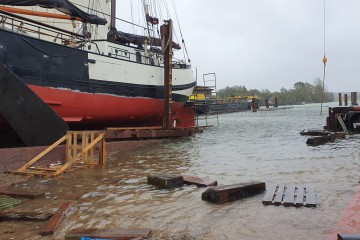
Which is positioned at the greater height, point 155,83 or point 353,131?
point 155,83

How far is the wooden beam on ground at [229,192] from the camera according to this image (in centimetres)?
515

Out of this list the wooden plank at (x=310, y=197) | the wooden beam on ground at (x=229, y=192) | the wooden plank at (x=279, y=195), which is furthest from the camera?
the wooden beam on ground at (x=229, y=192)

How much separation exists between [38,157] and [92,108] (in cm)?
588

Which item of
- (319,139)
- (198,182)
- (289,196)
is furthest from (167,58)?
(289,196)

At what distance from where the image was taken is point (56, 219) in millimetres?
4281

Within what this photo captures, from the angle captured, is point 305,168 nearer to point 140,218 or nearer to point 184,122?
point 140,218

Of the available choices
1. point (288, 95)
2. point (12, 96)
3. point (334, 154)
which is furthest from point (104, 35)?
point (288, 95)

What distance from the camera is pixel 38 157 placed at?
830 cm

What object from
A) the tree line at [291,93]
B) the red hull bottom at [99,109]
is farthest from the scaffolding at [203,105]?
the tree line at [291,93]

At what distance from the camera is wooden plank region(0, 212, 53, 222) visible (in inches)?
173

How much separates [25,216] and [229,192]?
2.99 meters

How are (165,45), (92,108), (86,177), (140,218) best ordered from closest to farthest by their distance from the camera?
(140,218) < (86,177) < (92,108) < (165,45)

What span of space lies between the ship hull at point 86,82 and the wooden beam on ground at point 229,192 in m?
7.84

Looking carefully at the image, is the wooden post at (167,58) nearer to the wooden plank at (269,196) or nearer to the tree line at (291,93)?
the wooden plank at (269,196)
